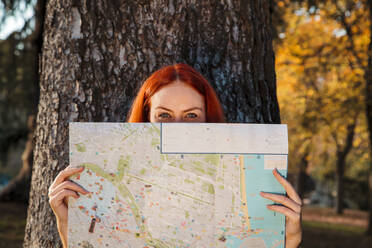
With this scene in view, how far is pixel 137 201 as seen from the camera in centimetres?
147

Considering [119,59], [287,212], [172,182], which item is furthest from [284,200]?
[119,59]

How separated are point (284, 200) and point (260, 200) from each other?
90 mm

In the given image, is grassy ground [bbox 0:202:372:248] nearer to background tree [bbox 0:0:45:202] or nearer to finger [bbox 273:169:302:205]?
background tree [bbox 0:0:45:202]

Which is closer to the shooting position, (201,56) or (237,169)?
(237,169)

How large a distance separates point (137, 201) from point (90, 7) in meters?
1.11

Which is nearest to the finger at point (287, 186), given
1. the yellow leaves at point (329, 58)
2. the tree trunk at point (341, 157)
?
the yellow leaves at point (329, 58)

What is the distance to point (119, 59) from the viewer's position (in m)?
2.06

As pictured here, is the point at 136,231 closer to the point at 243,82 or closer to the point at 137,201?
the point at 137,201

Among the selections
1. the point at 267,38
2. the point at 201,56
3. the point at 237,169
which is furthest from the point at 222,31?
the point at 237,169

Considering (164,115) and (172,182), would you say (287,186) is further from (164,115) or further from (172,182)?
(164,115)

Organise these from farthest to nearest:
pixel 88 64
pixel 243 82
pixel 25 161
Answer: pixel 25 161, pixel 243 82, pixel 88 64

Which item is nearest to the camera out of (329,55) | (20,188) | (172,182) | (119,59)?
(172,182)

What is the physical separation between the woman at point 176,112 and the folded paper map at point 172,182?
42 mm

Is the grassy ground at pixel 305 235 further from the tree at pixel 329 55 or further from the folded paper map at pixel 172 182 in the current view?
the folded paper map at pixel 172 182
